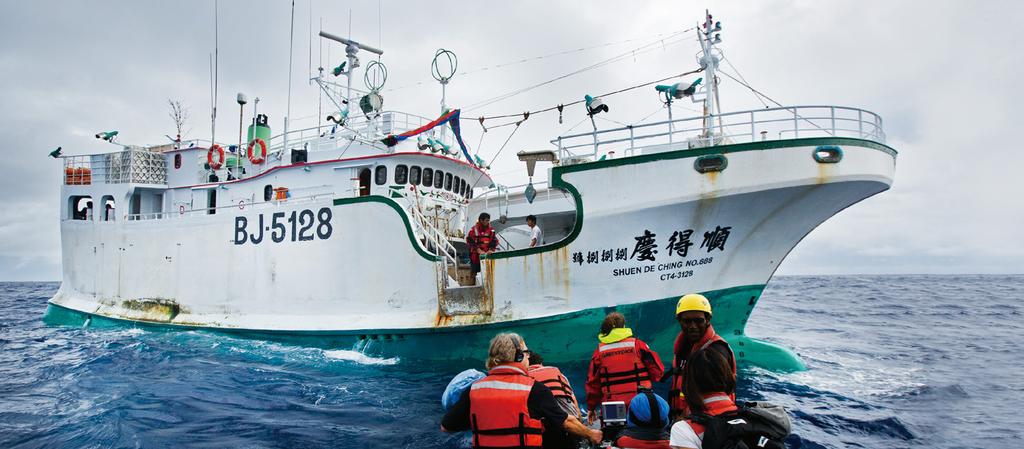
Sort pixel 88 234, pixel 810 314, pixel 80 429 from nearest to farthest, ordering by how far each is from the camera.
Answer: pixel 80 429 < pixel 88 234 < pixel 810 314

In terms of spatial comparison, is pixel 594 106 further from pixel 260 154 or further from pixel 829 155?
pixel 260 154

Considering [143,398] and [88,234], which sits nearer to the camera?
[143,398]

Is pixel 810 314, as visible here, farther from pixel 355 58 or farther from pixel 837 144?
pixel 355 58

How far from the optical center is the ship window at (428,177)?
1291cm

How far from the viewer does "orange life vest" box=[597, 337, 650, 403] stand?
4.93 metres

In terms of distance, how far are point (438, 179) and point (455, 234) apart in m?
1.54

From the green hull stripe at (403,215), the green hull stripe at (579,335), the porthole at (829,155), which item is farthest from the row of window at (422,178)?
the porthole at (829,155)

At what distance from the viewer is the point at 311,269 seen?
11.5 metres

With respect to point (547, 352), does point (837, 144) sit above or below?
above

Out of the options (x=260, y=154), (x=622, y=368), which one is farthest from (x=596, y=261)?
(x=260, y=154)

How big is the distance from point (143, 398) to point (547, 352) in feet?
20.3

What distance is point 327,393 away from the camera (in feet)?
27.4

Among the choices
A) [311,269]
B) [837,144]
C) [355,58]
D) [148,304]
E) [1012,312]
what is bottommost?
[1012,312]

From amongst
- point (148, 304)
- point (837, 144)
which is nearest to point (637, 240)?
point (837, 144)
